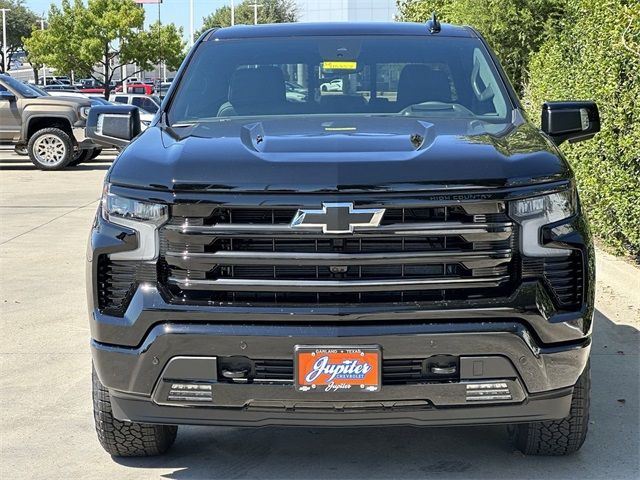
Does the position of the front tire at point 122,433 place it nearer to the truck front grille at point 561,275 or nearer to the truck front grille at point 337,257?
the truck front grille at point 337,257

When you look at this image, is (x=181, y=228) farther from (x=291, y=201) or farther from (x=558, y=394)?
(x=558, y=394)

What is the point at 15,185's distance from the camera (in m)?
18.3

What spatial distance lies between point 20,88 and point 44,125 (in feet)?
2.85

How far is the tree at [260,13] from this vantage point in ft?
289

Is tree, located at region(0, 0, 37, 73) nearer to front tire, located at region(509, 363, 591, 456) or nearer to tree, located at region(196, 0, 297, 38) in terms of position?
tree, located at region(196, 0, 297, 38)

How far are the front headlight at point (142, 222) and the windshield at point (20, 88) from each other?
18094 millimetres

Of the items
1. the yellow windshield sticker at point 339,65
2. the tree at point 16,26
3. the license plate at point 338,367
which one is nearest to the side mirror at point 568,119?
the yellow windshield sticker at point 339,65

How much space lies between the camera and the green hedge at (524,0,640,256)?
8055mm

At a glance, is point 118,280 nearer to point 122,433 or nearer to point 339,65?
point 122,433

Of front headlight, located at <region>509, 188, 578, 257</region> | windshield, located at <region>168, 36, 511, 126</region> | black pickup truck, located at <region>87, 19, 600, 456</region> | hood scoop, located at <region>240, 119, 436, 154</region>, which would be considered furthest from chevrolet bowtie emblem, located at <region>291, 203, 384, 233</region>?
windshield, located at <region>168, 36, 511, 126</region>

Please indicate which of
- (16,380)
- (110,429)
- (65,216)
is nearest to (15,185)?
(65,216)

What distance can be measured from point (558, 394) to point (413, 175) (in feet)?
3.24

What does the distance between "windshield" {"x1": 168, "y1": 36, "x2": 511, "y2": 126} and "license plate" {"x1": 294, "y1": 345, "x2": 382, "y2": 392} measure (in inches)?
62.6

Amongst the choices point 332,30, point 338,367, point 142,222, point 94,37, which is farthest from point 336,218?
point 94,37
